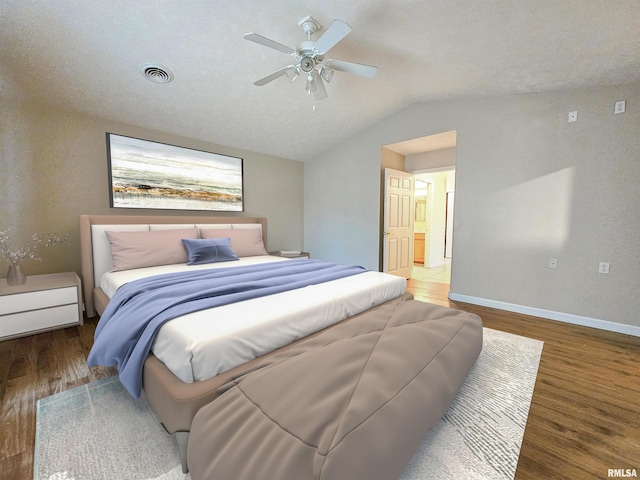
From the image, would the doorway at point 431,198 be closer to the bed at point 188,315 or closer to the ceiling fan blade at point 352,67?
the ceiling fan blade at point 352,67

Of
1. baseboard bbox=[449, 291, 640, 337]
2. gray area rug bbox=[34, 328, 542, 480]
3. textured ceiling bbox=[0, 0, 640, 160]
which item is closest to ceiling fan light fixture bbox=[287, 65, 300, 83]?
textured ceiling bbox=[0, 0, 640, 160]

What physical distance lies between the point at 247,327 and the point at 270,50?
8.42 ft

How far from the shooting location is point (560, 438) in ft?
4.53

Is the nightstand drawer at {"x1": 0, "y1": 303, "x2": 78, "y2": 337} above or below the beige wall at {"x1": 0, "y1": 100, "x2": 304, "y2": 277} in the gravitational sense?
below

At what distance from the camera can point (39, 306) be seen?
2455mm

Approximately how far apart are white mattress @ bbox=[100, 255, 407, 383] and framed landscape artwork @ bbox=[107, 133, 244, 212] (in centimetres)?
264

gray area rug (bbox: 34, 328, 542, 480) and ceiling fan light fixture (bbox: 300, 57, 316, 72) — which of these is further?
ceiling fan light fixture (bbox: 300, 57, 316, 72)

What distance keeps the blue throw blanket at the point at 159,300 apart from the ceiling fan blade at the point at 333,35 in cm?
180

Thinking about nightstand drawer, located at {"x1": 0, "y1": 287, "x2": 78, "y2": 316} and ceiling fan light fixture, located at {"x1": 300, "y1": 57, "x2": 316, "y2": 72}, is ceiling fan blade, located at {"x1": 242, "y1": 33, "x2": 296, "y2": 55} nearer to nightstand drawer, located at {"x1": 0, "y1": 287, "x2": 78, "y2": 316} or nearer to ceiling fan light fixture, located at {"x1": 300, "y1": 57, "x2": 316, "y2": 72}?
ceiling fan light fixture, located at {"x1": 300, "y1": 57, "x2": 316, "y2": 72}

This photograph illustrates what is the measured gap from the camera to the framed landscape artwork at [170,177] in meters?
3.29

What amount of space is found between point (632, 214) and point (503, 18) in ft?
7.24

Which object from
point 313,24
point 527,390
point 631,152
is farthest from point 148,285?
point 631,152

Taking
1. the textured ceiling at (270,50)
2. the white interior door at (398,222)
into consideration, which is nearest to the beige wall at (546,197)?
the textured ceiling at (270,50)

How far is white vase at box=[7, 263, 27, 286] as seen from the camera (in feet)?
8.01
